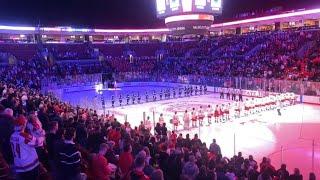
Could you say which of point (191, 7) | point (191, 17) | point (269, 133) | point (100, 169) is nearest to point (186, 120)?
point (269, 133)

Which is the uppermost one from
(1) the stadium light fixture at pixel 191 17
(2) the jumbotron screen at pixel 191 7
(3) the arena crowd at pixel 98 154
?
(2) the jumbotron screen at pixel 191 7

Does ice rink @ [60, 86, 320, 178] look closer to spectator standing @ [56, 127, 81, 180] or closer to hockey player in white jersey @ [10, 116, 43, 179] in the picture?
spectator standing @ [56, 127, 81, 180]

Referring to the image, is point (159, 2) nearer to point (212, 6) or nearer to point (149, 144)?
point (212, 6)

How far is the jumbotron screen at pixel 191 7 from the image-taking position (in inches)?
974

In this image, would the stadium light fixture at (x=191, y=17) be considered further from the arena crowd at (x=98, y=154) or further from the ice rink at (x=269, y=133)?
the arena crowd at (x=98, y=154)

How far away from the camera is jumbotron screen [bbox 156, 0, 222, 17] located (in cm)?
2473

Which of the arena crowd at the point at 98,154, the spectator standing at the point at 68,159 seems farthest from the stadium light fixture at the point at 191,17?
the spectator standing at the point at 68,159

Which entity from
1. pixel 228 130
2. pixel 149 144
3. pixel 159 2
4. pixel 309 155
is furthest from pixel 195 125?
pixel 149 144

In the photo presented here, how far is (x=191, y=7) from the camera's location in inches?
974

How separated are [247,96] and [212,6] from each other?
13191 millimetres

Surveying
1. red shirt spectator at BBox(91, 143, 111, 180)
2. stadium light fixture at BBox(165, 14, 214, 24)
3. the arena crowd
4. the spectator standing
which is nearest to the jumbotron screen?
stadium light fixture at BBox(165, 14, 214, 24)

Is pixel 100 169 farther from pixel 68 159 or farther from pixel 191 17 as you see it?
pixel 191 17

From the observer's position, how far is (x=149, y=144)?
10.0 m

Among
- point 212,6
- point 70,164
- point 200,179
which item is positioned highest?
point 212,6
